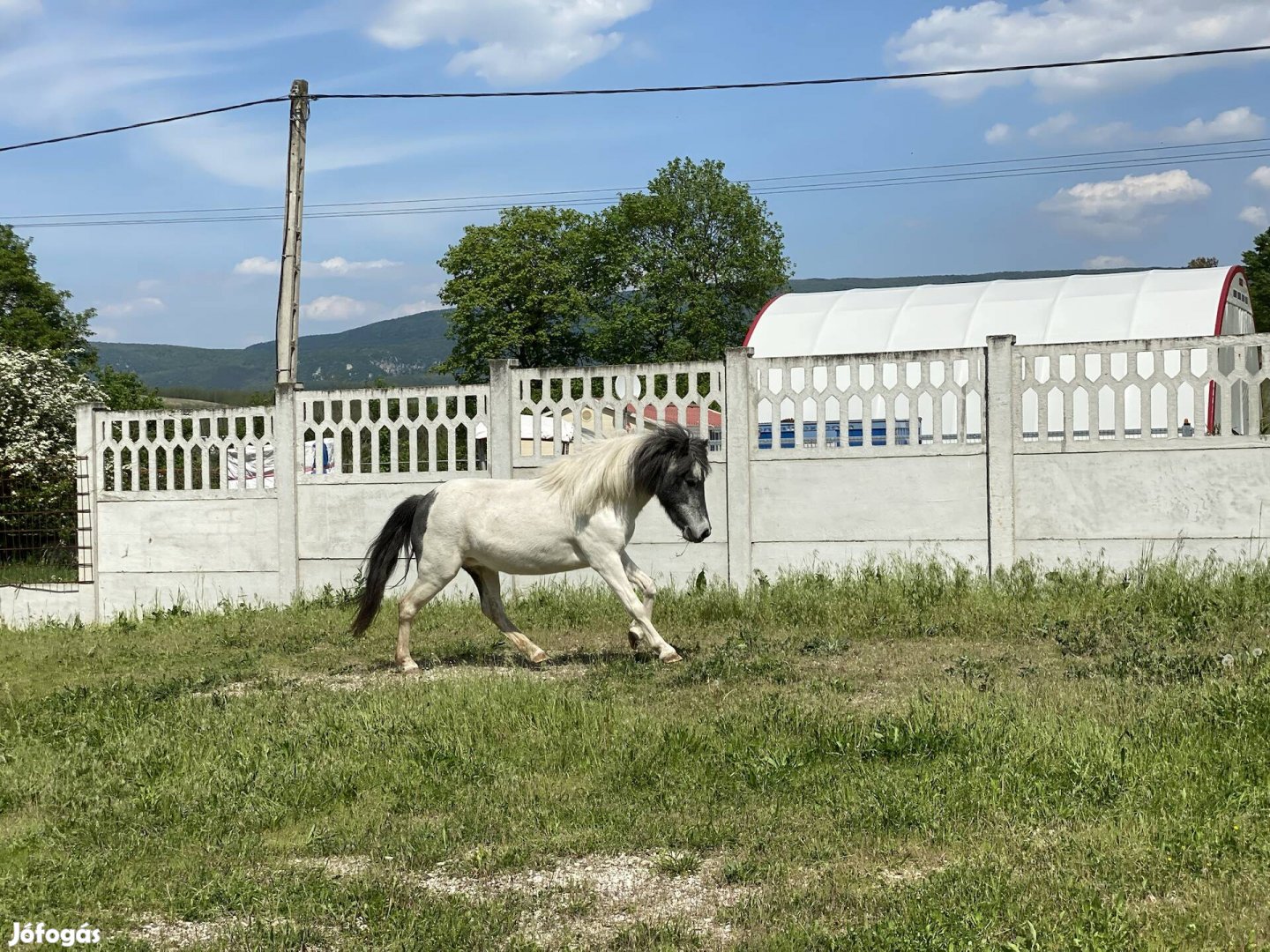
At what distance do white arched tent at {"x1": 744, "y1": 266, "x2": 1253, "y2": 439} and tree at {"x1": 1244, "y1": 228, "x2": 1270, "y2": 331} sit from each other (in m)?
36.5

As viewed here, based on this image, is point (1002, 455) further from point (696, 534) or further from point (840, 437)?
point (696, 534)

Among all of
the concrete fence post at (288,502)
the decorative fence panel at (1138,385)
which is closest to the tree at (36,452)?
the concrete fence post at (288,502)

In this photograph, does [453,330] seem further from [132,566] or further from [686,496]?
[686,496]

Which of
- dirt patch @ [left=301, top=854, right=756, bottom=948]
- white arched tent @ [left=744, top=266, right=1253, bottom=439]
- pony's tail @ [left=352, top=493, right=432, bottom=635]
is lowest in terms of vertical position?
dirt patch @ [left=301, top=854, right=756, bottom=948]

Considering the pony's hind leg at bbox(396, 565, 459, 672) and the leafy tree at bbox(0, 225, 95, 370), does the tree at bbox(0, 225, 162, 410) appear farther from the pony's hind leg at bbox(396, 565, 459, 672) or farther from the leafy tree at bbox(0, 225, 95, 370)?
the pony's hind leg at bbox(396, 565, 459, 672)

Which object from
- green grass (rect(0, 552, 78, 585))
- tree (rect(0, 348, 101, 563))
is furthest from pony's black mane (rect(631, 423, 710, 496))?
green grass (rect(0, 552, 78, 585))

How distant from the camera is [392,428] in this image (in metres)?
13.5

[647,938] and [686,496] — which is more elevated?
[686,496]

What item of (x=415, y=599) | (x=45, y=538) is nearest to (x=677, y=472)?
(x=415, y=599)

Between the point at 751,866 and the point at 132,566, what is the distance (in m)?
11.6

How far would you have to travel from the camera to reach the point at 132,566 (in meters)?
14.6

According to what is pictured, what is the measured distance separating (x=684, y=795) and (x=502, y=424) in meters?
7.93

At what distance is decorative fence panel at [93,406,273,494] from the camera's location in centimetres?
1427

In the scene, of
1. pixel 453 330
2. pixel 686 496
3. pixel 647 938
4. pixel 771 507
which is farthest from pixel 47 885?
pixel 453 330
